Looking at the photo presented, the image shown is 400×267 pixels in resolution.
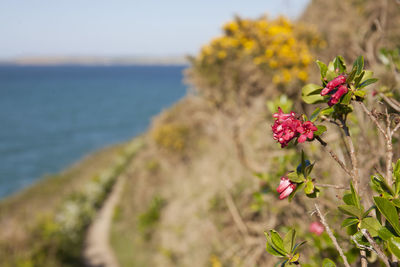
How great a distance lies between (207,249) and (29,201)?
19869 mm

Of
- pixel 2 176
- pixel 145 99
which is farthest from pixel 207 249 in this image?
pixel 145 99

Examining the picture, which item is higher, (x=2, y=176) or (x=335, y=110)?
(x=335, y=110)

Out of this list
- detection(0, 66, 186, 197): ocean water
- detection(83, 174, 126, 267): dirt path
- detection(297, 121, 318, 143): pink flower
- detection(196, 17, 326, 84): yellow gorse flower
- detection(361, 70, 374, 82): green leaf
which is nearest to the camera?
detection(297, 121, 318, 143): pink flower

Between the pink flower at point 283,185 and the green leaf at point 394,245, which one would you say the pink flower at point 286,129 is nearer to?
the pink flower at point 283,185

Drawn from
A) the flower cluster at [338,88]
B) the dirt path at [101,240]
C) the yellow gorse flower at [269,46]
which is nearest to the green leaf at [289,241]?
the flower cluster at [338,88]

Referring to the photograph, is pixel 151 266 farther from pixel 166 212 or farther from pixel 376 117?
pixel 376 117

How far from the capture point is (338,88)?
1.07 m

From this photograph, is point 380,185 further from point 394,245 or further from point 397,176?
point 394,245

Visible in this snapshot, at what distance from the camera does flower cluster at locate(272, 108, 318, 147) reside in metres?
1.00

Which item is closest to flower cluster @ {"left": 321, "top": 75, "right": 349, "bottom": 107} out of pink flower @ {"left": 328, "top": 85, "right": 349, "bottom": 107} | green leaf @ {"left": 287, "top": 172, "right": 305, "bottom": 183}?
pink flower @ {"left": 328, "top": 85, "right": 349, "bottom": 107}

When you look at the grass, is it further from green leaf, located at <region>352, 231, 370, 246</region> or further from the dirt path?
green leaf, located at <region>352, 231, 370, 246</region>

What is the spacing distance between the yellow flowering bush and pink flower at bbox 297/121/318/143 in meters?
5.43

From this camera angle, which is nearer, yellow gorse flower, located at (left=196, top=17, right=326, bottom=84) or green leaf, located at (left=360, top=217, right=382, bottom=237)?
green leaf, located at (left=360, top=217, right=382, bottom=237)

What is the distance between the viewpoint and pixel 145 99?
8062 cm
